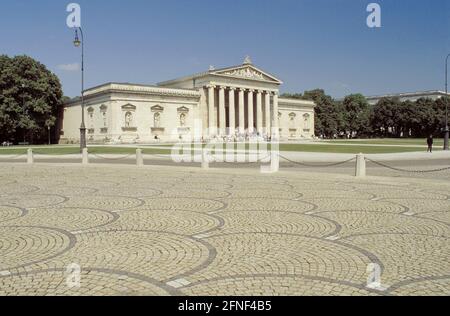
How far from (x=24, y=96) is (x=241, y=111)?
152ft

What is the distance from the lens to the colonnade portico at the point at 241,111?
90.2m

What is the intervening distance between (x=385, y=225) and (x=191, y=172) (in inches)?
559

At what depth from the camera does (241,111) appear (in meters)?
95.2

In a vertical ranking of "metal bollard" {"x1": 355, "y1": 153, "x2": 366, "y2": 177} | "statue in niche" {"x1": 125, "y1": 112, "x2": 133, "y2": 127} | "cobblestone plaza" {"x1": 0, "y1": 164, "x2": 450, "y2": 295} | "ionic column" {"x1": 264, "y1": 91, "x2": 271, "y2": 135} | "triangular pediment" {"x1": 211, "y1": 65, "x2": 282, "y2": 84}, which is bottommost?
"cobblestone plaza" {"x1": 0, "y1": 164, "x2": 450, "y2": 295}

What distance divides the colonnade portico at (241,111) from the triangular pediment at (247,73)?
2.88m

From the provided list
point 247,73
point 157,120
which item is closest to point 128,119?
point 157,120

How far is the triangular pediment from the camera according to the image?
91.7 meters

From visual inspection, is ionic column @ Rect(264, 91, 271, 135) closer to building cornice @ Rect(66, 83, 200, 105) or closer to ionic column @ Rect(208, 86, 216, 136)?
ionic column @ Rect(208, 86, 216, 136)

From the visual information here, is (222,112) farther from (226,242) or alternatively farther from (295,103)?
(226,242)

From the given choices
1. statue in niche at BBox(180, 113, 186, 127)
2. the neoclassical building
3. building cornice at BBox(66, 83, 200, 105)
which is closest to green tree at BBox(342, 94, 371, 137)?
the neoclassical building

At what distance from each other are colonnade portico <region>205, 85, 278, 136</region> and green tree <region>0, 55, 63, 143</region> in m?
33.0

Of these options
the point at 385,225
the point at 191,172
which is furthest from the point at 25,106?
the point at 385,225
